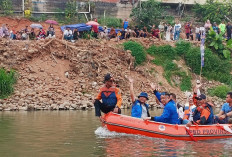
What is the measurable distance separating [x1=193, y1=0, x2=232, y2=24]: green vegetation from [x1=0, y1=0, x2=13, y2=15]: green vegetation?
1447 centimetres

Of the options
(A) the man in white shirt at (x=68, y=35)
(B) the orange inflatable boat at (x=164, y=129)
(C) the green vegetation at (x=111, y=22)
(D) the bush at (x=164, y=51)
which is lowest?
(B) the orange inflatable boat at (x=164, y=129)

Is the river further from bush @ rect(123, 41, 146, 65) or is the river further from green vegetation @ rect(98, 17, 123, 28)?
green vegetation @ rect(98, 17, 123, 28)

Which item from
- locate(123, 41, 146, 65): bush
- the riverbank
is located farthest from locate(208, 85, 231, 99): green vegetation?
locate(123, 41, 146, 65): bush

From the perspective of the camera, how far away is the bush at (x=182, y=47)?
35.5 m

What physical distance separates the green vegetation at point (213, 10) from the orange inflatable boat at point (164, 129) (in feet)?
82.3

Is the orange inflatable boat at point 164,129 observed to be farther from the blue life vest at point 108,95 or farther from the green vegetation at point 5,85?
the green vegetation at point 5,85

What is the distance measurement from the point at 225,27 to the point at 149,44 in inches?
251

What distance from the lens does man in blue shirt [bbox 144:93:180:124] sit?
15020mm

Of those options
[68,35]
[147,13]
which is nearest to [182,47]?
[147,13]

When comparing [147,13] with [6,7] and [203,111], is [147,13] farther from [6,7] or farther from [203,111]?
[203,111]

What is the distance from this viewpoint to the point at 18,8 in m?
37.5

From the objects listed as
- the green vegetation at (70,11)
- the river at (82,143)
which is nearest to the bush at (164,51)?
the green vegetation at (70,11)

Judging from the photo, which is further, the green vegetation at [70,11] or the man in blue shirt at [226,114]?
the green vegetation at [70,11]

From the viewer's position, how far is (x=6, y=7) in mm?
37031
